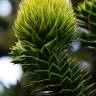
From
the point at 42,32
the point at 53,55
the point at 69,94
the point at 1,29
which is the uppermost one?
the point at 1,29

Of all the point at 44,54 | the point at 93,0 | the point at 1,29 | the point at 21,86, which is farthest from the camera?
the point at 1,29

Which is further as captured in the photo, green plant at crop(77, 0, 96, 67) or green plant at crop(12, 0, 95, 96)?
green plant at crop(12, 0, 95, 96)

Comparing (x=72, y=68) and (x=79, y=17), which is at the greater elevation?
(x=79, y=17)

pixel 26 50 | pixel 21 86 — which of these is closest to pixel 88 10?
pixel 26 50

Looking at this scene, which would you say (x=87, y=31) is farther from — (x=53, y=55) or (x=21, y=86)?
(x=21, y=86)

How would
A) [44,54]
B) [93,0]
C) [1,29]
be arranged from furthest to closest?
[1,29], [44,54], [93,0]

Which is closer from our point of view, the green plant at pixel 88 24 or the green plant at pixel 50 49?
the green plant at pixel 88 24

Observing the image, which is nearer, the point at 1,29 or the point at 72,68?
the point at 72,68
